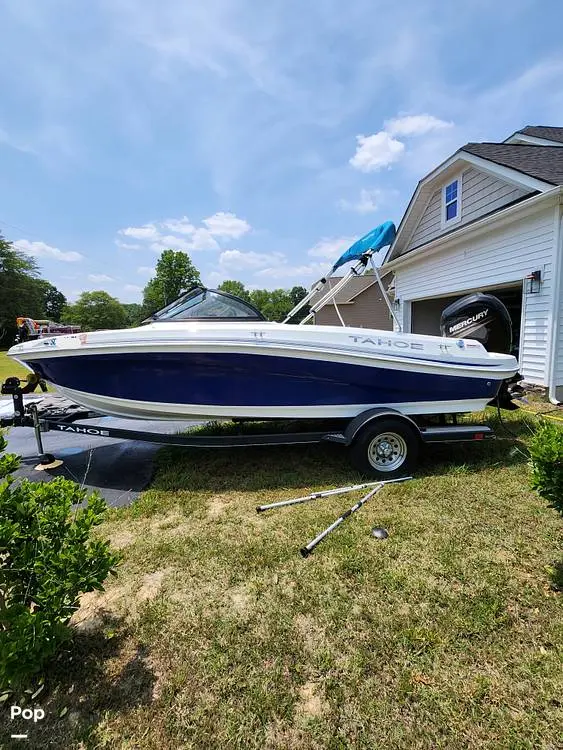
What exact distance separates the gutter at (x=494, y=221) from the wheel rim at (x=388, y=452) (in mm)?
4760

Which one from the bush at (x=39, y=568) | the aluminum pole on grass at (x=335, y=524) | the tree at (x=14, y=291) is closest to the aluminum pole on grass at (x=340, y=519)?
the aluminum pole on grass at (x=335, y=524)

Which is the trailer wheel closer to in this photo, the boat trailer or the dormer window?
the boat trailer

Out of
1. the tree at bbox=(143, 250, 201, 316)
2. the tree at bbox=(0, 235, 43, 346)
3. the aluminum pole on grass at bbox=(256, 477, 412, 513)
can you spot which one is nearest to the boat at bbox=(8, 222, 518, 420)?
the aluminum pole on grass at bbox=(256, 477, 412, 513)

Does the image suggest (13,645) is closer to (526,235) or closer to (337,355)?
(337,355)

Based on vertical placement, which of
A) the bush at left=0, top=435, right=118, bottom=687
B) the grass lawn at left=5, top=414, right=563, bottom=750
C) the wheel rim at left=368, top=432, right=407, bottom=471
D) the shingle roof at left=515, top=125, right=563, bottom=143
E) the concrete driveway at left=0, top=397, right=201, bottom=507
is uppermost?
the shingle roof at left=515, top=125, right=563, bottom=143

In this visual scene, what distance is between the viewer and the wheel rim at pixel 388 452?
355 cm

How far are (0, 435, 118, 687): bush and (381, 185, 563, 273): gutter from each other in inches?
277

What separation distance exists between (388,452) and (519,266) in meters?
5.07

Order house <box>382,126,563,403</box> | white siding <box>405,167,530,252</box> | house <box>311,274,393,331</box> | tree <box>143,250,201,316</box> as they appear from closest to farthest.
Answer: house <box>382,126,563,403</box> < white siding <box>405,167,530,252</box> < house <box>311,274,393,331</box> < tree <box>143,250,201,316</box>

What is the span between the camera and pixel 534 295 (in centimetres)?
612

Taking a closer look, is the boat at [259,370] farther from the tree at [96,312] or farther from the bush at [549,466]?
the tree at [96,312]

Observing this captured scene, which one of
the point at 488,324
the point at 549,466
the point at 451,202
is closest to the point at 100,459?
the point at 549,466

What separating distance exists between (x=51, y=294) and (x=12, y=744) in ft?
290

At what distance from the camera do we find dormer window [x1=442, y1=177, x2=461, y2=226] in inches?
330
